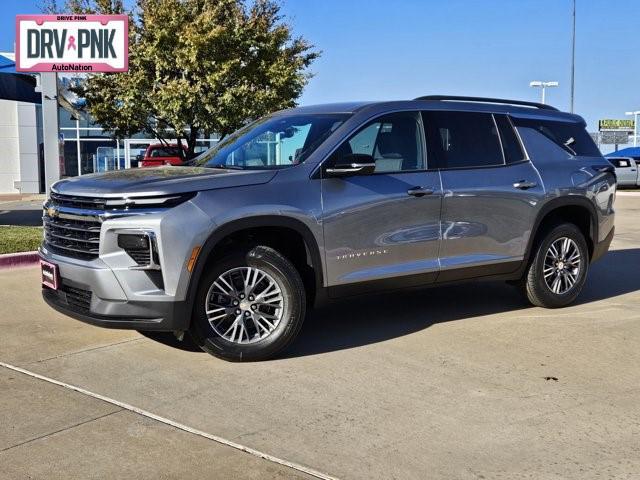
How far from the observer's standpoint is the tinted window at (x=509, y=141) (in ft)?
21.1

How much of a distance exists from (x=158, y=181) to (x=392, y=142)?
1.98 meters

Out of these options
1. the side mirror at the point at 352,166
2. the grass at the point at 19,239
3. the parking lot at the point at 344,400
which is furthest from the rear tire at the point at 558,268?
the grass at the point at 19,239

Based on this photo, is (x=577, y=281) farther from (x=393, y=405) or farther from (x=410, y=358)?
(x=393, y=405)

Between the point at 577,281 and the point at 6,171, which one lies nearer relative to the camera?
the point at 577,281

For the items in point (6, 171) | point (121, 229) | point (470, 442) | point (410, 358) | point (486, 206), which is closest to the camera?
point (470, 442)

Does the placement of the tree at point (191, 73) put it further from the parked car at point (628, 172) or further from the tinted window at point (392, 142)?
the parked car at point (628, 172)

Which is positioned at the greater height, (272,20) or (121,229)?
(272,20)

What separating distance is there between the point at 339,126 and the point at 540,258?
95.4 inches

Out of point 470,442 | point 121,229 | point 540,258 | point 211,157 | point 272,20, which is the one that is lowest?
point 470,442

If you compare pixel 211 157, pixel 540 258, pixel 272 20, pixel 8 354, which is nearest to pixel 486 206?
pixel 540 258

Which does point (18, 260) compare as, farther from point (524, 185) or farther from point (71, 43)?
point (524, 185)

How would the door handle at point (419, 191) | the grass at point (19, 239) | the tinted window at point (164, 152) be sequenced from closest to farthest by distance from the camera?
the door handle at point (419, 191), the grass at point (19, 239), the tinted window at point (164, 152)

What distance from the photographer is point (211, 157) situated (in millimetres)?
6098

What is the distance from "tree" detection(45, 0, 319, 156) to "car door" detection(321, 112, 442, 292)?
13054 mm
